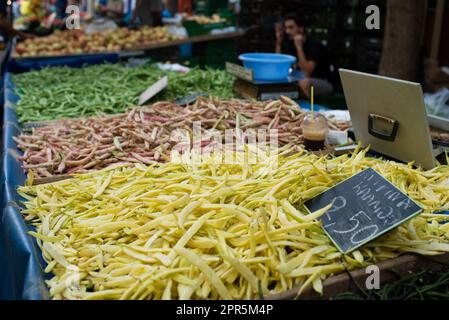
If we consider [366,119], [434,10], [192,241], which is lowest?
[192,241]

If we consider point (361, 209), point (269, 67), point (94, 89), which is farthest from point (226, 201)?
point (94, 89)

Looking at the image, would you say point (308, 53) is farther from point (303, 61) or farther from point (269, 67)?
point (269, 67)

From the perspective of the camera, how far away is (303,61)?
6.80 metres

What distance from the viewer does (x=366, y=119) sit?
3025 mm

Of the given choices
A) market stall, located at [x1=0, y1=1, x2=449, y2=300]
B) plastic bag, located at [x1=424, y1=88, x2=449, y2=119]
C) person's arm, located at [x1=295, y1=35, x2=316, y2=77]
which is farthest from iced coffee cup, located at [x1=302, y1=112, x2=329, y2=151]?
person's arm, located at [x1=295, y1=35, x2=316, y2=77]

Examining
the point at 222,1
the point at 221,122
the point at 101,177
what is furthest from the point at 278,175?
the point at 222,1

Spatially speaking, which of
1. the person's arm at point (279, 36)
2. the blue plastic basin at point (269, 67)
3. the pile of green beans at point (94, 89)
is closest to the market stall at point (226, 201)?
the pile of green beans at point (94, 89)

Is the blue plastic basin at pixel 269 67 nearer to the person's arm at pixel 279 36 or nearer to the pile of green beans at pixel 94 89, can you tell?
the pile of green beans at pixel 94 89

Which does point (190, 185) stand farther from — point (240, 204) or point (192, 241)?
point (192, 241)

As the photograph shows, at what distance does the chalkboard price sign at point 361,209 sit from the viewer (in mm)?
1760

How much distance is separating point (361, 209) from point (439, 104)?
2276 mm

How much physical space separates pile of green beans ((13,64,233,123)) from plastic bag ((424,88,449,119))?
2.13 m

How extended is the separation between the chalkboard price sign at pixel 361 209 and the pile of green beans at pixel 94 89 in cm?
315
